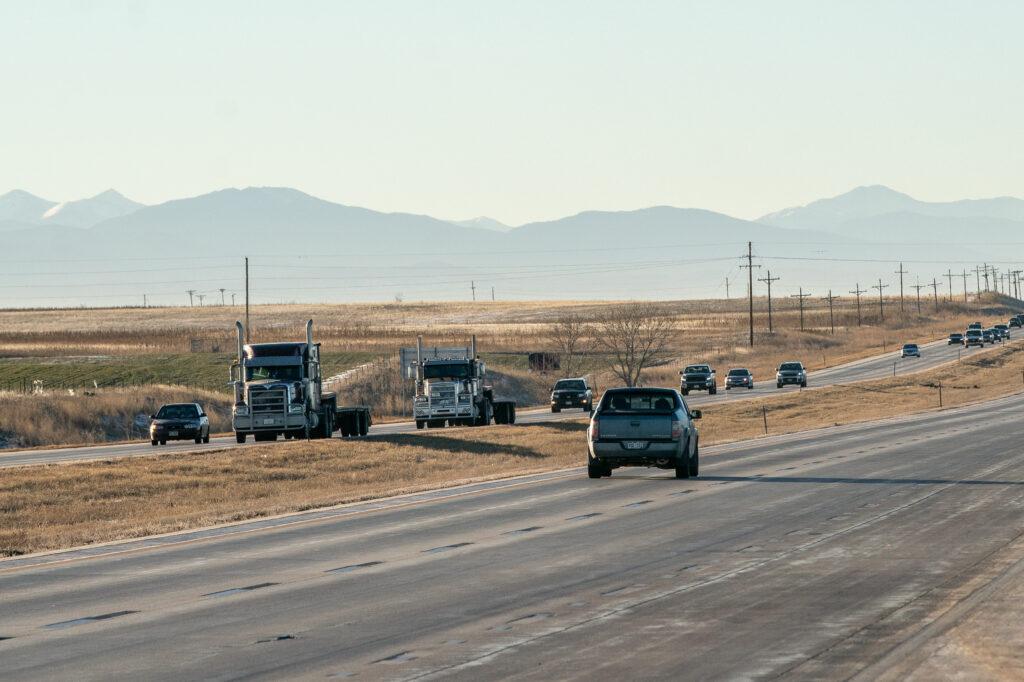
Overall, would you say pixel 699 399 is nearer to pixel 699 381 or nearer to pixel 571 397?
pixel 699 381

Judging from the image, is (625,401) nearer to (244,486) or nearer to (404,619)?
(244,486)

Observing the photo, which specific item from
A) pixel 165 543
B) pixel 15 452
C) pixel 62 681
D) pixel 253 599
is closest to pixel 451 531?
pixel 165 543

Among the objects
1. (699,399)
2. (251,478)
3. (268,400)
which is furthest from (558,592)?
(699,399)

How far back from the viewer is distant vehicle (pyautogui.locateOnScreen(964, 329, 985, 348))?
142 meters

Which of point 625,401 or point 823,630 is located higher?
point 625,401

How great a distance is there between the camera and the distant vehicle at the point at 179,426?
5478 centimetres

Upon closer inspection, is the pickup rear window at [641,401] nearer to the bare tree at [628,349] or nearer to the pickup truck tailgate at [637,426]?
the pickup truck tailgate at [637,426]

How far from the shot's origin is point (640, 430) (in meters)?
32.9

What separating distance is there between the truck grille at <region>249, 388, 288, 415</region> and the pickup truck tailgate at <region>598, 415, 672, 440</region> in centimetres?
1832

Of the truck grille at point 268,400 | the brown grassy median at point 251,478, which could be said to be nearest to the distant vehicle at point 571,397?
the brown grassy median at point 251,478

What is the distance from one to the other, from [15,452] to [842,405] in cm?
4171

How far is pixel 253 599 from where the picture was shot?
55.4 feet

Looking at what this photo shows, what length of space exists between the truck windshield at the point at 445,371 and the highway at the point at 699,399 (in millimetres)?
2568

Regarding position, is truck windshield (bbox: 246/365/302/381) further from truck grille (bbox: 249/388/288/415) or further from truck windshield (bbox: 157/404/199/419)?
truck windshield (bbox: 157/404/199/419)
